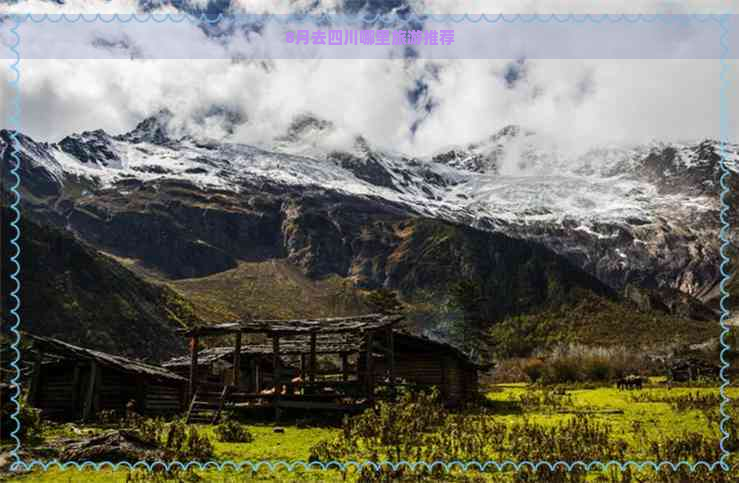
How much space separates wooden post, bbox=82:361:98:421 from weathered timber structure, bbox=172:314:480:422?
164 inches

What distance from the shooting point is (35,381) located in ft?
99.2

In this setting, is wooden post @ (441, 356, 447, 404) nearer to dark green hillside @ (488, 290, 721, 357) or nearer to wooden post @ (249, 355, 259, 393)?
wooden post @ (249, 355, 259, 393)

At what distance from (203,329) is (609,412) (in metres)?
18.7

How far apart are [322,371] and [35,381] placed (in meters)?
13.7

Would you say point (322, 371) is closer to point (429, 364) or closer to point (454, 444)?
point (429, 364)

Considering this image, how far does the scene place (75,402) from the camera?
29047mm

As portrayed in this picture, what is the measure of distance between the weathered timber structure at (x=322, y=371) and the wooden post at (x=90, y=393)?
418 centimetres

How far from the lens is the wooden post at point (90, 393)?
27938 mm

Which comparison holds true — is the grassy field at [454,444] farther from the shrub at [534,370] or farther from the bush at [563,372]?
the shrub at [534,370]

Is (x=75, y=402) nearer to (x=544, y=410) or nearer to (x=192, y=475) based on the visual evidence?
(x=192, y=475)

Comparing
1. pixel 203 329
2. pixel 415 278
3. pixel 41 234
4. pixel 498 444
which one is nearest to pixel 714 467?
pixel 498 444

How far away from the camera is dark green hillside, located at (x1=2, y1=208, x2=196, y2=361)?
8031 cm

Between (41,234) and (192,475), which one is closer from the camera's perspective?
(192,475)

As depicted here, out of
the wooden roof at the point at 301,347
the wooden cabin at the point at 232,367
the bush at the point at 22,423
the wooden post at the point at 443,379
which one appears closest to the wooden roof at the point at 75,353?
the bush at the point at 22,423
